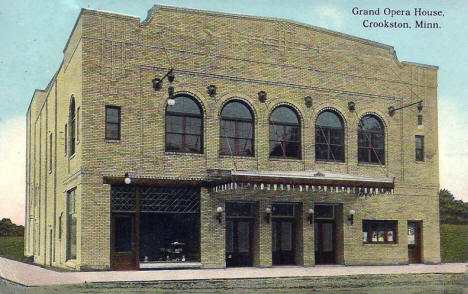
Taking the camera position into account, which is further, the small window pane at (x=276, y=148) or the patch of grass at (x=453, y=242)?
the patch of grass at (x=453, y=242)

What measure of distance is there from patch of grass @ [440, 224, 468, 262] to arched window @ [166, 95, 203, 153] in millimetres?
18662

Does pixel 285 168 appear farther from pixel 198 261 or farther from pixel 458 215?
pixel 458 215

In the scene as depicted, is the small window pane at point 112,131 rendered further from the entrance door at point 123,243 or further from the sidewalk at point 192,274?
the sidewalk at point 192,274

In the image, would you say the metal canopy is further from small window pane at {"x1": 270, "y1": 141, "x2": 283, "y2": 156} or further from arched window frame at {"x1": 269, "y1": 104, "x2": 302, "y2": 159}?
arched window frame at {"x1": 269, "y1": 104, "x2": 302, "y2": 159}

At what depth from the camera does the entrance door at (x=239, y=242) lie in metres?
27.0

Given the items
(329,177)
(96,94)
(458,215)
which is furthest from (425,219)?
(458,215)

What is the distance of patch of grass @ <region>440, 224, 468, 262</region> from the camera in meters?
38.2

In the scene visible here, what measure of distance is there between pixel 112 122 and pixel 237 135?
17.6 ft

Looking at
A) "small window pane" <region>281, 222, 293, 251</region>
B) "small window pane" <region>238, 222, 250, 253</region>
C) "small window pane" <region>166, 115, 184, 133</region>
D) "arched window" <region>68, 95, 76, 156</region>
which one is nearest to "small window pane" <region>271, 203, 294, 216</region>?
"small window pane" <region>281, 222, 293, 251</region>

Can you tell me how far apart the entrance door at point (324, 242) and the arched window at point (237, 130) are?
15.4 feet

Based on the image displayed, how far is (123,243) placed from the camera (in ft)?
80.7

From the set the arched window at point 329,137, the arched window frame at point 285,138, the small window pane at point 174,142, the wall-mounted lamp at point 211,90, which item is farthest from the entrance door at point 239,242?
the wall-mounted lamp at point 211,90

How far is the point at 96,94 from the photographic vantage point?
24.4 m

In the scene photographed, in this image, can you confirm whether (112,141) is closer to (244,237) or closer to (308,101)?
(244,237)
